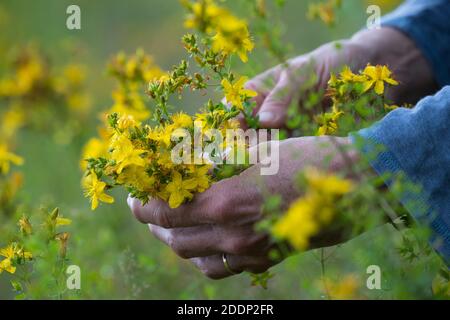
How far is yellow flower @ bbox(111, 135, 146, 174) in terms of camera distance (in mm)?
1215

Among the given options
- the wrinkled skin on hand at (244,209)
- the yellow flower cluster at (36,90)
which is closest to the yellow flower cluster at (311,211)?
the wrinkled skin on hand at (244,209)

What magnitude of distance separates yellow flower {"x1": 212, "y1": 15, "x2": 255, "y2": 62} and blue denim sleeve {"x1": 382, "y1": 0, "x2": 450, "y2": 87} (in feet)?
3.15

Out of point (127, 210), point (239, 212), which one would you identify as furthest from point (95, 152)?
point (127, 210)

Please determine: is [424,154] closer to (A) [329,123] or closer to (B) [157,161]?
(A) [329,123]

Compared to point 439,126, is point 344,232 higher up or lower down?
lower down

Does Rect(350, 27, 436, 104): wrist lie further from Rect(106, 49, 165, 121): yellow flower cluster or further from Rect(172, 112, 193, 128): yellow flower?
Rect(172, 112, 193, 128): yellow flower

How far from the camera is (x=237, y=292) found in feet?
7.87

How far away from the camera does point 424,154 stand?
1.29 metres

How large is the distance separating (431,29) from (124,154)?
1.34 meters

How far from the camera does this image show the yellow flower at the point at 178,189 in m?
1.29

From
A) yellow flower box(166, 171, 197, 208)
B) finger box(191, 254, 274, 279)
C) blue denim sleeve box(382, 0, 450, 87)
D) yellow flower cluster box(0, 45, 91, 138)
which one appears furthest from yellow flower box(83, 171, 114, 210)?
yellow flower cluster box(0, 45, 91, 138)

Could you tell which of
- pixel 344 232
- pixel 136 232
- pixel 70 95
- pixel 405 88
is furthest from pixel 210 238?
pixel 70 95
